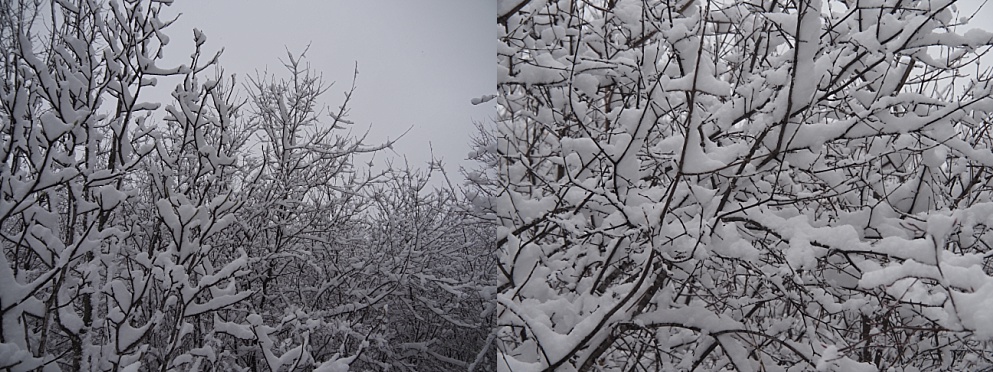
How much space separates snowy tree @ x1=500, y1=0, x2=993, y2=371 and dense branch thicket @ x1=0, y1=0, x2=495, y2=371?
0.38m

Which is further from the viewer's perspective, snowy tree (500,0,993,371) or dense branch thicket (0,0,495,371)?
dense branch thicket (0,0,495,371)

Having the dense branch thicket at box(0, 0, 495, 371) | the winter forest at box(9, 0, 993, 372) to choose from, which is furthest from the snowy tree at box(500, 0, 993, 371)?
the dense branch thicket at box(0, 0, 495, 371)

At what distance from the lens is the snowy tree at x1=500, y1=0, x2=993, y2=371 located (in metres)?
0.82

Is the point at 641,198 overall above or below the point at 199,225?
above

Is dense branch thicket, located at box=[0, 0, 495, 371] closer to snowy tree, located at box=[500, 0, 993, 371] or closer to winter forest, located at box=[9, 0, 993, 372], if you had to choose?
winter forest, located at box=[9, 0, 993, 372]

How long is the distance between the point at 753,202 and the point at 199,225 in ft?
3.36

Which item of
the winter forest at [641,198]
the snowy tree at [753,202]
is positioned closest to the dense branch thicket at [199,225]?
the winter forest at [641,198]

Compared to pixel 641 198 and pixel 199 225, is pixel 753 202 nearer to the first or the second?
pixel 641 198

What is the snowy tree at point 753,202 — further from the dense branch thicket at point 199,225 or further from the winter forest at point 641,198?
the dense branch thicket at point 199,225

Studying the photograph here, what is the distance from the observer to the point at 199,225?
117cm

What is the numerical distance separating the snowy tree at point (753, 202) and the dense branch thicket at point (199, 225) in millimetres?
383

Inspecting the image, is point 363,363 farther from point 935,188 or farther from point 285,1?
point 935,188

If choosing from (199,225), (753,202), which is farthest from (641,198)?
(199,225)

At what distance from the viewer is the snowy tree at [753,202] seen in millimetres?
823
